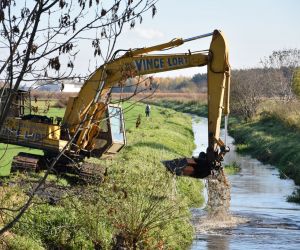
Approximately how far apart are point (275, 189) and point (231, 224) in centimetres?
930

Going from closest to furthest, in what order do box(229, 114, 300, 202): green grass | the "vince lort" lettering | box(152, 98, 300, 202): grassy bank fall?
the "vince lort" lettering < box(229, 114, 300, 202): green grass < box(152, 98, 300, 202): grassy bank

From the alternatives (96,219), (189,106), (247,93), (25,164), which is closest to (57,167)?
(25,164)

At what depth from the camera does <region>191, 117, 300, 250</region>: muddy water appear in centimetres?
1833

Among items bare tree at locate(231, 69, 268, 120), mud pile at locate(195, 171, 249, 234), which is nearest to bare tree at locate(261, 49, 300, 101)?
bare tree at locate(231, 69, 268, 120)

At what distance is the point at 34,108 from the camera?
7500mm

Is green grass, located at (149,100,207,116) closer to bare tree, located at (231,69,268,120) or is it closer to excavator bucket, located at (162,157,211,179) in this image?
bare tree, located at (231,69,268,120)

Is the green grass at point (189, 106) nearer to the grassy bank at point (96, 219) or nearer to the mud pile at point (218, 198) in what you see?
the mud pile at point (218, 198)

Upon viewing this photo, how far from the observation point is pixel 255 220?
71.8ft

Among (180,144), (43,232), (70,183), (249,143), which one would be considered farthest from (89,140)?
(249,143)

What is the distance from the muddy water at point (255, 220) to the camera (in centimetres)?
1833

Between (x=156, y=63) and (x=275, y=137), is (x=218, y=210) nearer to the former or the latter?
(x=156, y=63)

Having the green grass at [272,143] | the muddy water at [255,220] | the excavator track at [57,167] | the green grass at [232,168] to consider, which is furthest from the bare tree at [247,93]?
the excavator track at [57,167]

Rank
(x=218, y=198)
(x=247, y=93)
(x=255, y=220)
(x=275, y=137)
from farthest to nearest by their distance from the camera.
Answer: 1. (x=247, y=93)
2. (x=275, y=137)
3. (x=255, y=220)
4. (x=218, y=198)

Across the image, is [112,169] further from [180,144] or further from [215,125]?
[180,144]
